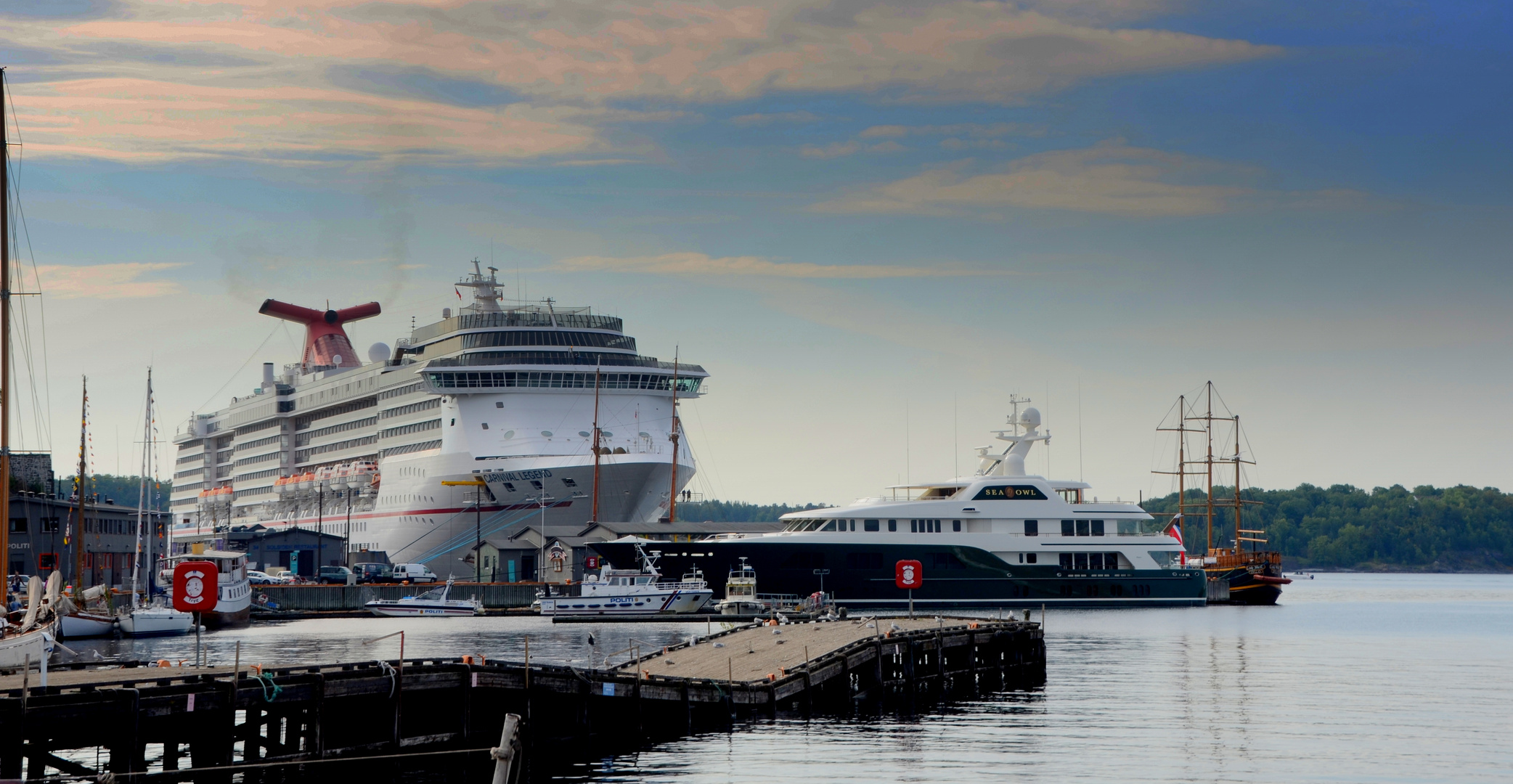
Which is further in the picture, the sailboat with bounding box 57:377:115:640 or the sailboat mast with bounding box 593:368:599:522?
the sailboat mast with bounding box 593:368:599:522

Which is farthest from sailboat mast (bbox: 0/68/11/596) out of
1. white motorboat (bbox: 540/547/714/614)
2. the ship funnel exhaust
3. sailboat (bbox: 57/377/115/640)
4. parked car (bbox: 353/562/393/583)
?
the ship funnel exhaust

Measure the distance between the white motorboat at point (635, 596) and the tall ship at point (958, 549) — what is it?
113 inches

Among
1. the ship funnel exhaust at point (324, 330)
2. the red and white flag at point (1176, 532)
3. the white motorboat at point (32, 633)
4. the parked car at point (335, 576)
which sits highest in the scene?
the ship funnel exhaust at point (324, 330)

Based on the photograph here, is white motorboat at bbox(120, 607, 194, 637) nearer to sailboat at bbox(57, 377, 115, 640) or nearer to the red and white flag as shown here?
sailboat at bbox(57, 377, 115, 640)

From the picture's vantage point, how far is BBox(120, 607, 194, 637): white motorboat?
58625mm

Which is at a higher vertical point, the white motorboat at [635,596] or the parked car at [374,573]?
the parked car at [374,573]

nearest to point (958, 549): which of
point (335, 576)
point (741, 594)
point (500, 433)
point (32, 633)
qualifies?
point (741, 594)

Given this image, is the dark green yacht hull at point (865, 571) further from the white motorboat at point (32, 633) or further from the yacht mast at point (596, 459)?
the white motorboat at point (32, 633)

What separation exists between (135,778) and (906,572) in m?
28.5

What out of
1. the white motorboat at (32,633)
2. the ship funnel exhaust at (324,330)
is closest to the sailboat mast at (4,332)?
the white motorboat at (32,633)

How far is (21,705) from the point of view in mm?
21297

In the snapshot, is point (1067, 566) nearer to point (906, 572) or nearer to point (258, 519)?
point (906, 572)

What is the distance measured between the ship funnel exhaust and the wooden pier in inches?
3901

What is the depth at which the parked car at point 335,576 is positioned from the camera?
276 feet
